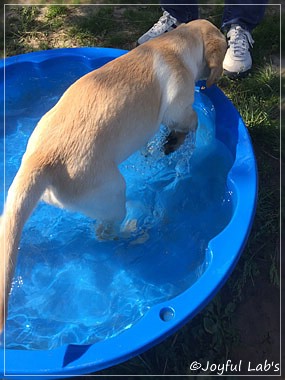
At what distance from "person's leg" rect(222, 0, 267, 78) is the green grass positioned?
0.09 metres

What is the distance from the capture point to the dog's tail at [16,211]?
5.98 feet

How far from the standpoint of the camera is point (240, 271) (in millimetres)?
2695

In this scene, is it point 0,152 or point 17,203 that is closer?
point 17,203

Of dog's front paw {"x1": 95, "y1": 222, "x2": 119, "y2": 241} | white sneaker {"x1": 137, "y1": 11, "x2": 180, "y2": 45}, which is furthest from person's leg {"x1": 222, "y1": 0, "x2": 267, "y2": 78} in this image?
dog's front paw {"x1": 95, "y1": 222, "x2": 119, "y2": 241}

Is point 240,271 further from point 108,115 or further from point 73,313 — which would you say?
point 108,115

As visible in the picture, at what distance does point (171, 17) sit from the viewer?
3883 millimetres

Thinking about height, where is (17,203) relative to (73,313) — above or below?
above

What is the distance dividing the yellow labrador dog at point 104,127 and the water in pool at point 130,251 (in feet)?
1.22

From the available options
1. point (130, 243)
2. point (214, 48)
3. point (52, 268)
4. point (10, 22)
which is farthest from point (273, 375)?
point (10, 22)

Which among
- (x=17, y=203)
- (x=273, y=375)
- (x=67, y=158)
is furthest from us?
(x=273, y=375)

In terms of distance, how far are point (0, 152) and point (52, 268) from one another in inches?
42.0

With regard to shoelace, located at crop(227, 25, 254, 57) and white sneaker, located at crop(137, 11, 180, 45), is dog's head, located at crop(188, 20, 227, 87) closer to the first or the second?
shoelace, located at crop(227, 25, 254, 57)

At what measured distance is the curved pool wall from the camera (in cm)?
203

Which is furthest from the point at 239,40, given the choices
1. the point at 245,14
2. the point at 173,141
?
the point at 173,141
